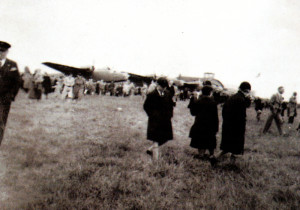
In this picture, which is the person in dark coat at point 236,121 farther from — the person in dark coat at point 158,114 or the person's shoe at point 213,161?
the person in dark coat at point 158,114

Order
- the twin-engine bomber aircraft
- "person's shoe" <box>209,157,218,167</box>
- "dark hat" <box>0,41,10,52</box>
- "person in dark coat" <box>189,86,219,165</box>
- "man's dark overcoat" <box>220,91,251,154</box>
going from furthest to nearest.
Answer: the twin-engine bomber aircraft
"person in dark coat" <box>189,86,219,165</box>
"man's dark overcoat" <box>220,91,251,154</box>
"person's shoe" <box>209,157,218,167</box>
"dark hat" <box>0,41,10,52</box>

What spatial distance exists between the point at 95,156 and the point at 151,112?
1494 millimetres

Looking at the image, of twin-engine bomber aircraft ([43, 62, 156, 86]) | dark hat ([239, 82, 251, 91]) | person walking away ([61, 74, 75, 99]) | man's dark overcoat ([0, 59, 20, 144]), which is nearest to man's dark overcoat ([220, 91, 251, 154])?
dark hat ([239, 82, 251, 91])

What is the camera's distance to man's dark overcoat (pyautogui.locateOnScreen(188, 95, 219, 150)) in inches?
268

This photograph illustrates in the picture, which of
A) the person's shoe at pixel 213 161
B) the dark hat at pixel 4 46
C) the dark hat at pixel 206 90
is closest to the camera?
the dark hat at pixel 4 46

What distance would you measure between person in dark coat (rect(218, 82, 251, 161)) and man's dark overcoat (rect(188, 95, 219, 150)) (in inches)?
11.7

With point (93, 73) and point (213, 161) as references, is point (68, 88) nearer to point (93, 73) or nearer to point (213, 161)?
point (93, 73)

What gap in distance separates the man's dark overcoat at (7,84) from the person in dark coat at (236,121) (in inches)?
175

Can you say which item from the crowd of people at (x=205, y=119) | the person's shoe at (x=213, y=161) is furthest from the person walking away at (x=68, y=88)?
the person's shoe at (x=213, y=161)

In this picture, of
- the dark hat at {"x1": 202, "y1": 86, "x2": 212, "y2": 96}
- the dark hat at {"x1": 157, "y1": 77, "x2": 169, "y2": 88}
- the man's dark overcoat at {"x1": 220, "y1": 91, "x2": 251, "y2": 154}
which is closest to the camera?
the dark hat at {"x1": 157, "y1": 77, "x2": 169, "y2": 88}

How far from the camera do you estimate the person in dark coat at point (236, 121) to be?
257 inches

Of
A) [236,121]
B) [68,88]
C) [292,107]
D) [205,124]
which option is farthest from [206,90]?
[68,88]

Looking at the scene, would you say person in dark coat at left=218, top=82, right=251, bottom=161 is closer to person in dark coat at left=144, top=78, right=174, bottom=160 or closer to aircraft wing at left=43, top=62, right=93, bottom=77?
person in dark coat at left=144, top=78, right=174, bottom=160

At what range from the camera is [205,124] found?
686cm
